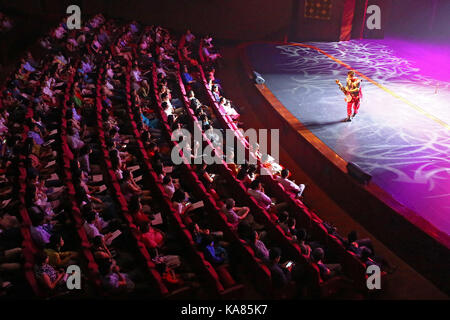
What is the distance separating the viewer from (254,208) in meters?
3.02

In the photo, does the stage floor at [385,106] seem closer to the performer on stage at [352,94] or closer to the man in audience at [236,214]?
the performer on stage at [352,94]

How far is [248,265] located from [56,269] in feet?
3.71

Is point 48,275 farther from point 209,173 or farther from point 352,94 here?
point 352,94

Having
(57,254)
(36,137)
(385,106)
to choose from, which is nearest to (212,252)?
(57,254)

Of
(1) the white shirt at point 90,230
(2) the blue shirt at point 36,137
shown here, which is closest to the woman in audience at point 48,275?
(1) the white shirt at point 90,230

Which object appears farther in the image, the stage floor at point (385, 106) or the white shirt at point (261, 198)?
the stage floor at point (385, 106)

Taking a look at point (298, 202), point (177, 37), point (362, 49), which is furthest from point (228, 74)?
point (298, 202)

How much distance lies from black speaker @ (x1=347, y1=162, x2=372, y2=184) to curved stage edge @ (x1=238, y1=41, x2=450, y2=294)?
0.03 meters

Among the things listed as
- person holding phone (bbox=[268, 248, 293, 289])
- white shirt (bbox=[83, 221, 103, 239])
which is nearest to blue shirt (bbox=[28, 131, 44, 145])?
white shirt (bbox=[83, 221, 103, 239])

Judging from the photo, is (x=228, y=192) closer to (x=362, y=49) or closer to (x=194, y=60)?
(x=194, y=60)

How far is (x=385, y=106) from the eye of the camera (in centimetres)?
502

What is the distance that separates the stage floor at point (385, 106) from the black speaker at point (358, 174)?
222 millimetres

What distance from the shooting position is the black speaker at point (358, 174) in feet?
10.8

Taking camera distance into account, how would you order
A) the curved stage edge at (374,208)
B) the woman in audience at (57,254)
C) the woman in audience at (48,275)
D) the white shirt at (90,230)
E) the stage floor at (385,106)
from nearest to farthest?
the woman in audience at (48,275) → the woman in audience at (57,254) → the white shirt at (90,230) → the curved stage edge at (374,208) → the stage floor at (385,106)
